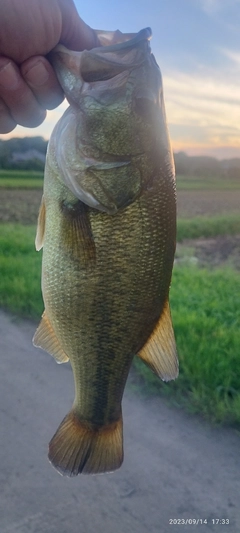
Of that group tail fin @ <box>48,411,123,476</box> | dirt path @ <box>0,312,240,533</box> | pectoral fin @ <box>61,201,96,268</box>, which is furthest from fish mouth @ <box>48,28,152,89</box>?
dirt path @ <box>0,312,240,533</box>

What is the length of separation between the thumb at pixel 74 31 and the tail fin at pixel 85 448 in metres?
1.12

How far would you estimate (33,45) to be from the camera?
1.67m

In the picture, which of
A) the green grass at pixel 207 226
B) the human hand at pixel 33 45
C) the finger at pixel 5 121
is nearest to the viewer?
the human hand at pixel 33 45

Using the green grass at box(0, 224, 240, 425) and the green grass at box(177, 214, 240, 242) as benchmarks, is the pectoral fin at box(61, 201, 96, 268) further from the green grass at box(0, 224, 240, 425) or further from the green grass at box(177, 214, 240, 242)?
the green grass at box(177, 214, 240, 242)

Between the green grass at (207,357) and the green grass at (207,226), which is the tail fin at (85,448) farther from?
the green grass at (207,226)

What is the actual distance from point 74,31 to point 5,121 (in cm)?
41

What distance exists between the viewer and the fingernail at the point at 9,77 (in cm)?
176

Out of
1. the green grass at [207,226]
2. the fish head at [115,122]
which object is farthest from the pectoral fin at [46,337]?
the green grass at [207,226]

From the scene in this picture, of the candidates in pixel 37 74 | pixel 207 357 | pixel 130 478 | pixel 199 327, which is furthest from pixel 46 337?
pixel 199 327

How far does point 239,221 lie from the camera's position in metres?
12.9

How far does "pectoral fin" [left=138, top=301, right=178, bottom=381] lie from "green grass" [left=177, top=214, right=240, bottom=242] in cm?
960

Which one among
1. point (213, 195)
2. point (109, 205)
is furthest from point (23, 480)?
point (213, 195)

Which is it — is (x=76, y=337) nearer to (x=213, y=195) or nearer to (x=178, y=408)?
(x=178, y=408)

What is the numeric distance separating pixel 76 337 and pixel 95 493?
200 centimetres
